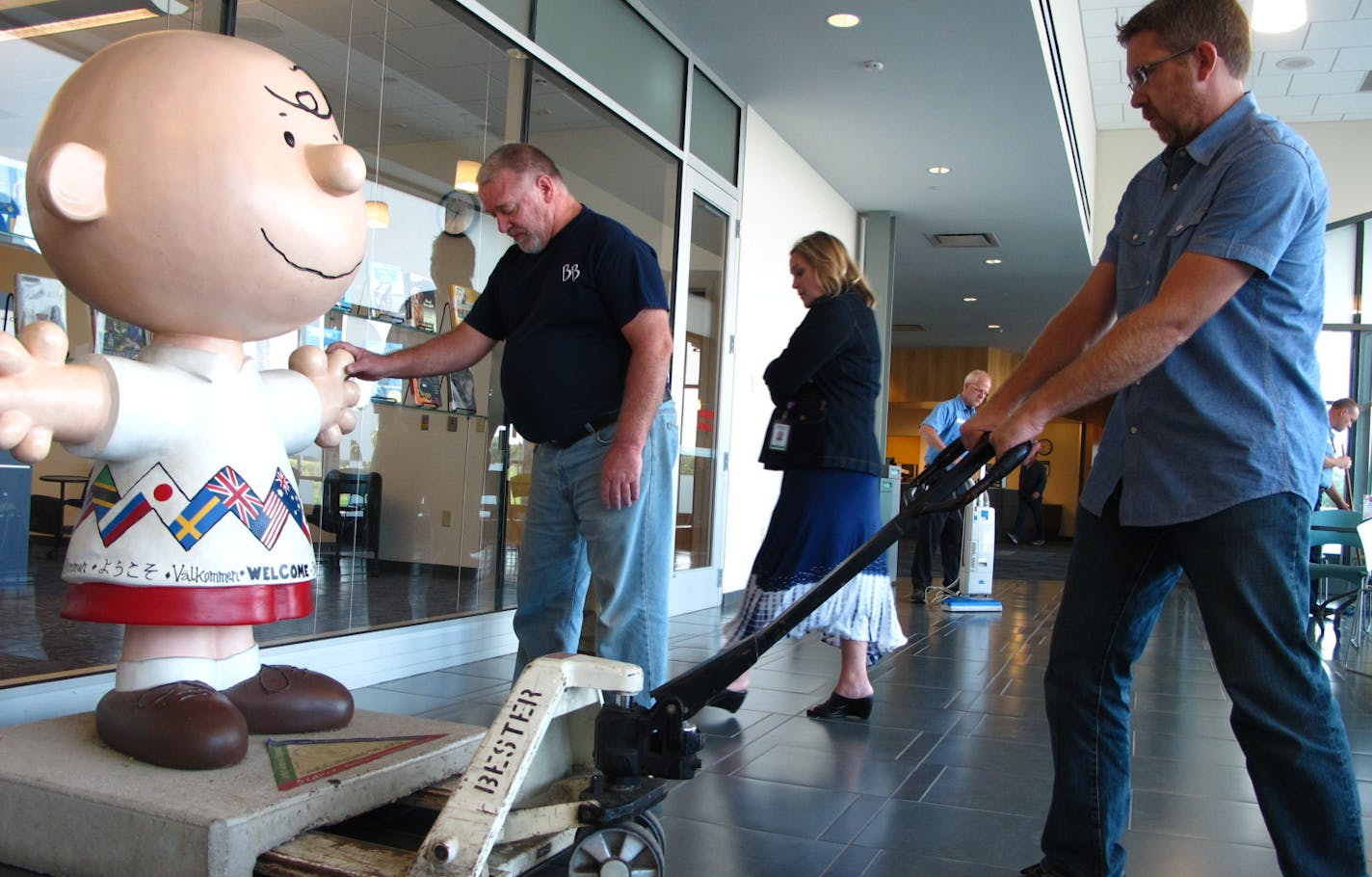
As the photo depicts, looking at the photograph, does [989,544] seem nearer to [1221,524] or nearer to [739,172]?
[739,172]

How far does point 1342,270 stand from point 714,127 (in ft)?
26.3

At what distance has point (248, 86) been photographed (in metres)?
2.09

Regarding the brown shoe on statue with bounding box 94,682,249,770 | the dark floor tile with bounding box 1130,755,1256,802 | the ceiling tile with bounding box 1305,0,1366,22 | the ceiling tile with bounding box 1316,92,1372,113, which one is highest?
the ceiling tile with bounding box 1305,0,1366,22

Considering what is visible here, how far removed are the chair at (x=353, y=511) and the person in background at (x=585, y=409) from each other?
→ 4.08ft

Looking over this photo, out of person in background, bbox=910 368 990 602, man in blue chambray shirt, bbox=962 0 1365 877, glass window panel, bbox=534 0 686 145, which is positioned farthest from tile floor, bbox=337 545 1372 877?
glass window panel, bbox=534 0 686 145

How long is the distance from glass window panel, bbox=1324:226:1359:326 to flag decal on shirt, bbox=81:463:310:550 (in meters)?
11.8

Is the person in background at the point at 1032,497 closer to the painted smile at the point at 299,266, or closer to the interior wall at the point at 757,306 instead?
the interior wall at the point at 757,306

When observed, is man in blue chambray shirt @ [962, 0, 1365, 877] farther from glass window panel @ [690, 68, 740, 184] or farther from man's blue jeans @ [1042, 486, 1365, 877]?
Result: glass window panel @ [690, 68, 740, 184]

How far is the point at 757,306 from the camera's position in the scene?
304 inches

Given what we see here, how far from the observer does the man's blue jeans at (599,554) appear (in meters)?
2.72

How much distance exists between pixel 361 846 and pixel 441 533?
8.98 feet

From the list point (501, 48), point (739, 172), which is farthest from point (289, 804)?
point (739, 172)

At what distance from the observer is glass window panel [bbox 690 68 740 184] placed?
656 centimetres

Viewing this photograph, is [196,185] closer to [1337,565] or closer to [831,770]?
[831,770]
